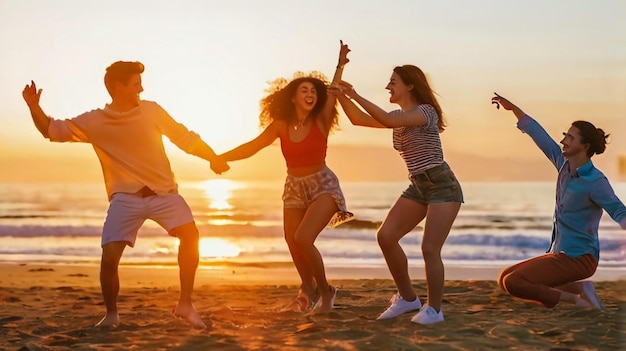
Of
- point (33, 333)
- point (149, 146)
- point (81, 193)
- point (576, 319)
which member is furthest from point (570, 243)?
point (81, 193)

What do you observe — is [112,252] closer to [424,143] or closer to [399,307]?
[399,307]

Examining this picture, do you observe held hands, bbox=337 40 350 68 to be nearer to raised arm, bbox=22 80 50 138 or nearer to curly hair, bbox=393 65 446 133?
curly hair, bbox=393 65 446 133

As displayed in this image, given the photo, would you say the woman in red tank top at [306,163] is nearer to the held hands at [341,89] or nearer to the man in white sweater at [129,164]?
the held hands at [341,89]

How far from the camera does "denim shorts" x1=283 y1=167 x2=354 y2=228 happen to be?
7062 mm

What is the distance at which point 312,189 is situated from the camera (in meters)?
7.08

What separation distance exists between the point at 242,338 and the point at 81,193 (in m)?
38.0

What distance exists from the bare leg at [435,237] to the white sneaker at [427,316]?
0.12 m

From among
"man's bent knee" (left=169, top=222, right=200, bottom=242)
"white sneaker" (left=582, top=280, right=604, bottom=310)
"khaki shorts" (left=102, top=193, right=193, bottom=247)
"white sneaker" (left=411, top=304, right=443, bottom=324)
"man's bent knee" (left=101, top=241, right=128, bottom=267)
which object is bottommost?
"white sneaker" (left=411, top=304, right=443, bottom=324)

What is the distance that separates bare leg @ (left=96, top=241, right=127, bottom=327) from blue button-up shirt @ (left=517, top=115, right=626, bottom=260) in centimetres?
344

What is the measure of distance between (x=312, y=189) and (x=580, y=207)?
6.96ft

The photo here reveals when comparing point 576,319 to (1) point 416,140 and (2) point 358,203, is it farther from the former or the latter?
(2) point 358,203

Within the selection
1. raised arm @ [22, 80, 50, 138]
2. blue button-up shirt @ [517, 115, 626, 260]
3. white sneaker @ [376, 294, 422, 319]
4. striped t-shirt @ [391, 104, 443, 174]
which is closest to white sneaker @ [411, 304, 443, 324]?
white sneaker @ [376, 294, 422, 319]

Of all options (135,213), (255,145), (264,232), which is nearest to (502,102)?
(255,145)

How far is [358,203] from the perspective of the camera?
3606cm
